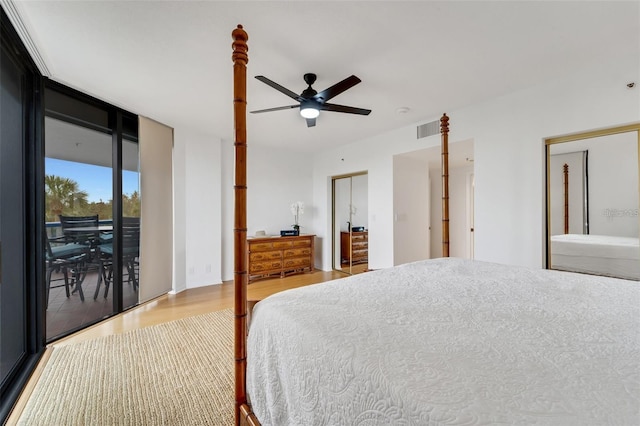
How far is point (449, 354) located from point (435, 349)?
4 centimetres

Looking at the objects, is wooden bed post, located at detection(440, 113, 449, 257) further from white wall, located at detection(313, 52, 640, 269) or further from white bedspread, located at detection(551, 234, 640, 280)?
white bedspread, located at detection(551, 234, 640, 280)

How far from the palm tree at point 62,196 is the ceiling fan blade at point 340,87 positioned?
2638mm

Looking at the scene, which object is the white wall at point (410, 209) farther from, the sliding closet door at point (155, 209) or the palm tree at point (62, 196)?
the palm tree at point (62, 196)

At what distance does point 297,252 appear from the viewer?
17.0ft

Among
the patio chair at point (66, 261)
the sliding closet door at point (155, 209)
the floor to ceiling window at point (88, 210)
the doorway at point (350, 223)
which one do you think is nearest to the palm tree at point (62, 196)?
the floor to ceiling window at point (88, 210)

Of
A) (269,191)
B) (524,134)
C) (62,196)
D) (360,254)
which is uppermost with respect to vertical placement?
(524,134)

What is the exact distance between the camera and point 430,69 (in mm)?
2459

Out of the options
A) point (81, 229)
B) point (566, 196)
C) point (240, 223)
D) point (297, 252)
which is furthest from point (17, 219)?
point (566, 196)

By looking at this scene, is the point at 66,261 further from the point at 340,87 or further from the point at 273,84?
the point at 340,87

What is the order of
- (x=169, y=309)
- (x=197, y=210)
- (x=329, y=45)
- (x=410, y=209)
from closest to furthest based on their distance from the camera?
(x=329, y=45)
(x=169, y=309)
(x=197, y=210)
(x=410, y=209)

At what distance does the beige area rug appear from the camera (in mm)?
1653

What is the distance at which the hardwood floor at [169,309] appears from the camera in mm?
2303

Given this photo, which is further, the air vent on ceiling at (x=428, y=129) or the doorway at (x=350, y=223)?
the doorway at (x=350, y=223)

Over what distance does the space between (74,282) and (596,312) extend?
13.8ft
